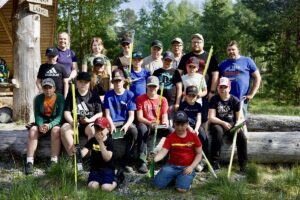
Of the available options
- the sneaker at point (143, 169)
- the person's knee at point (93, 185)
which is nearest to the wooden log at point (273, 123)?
the sneaker at point (143, 169)

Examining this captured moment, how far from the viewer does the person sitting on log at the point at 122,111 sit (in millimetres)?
5793

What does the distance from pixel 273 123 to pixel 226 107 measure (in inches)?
122

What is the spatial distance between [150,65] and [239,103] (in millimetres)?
1955

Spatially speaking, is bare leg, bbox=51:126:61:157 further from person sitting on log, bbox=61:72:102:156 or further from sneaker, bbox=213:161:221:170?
sneaker, bbox=213:161:221:170

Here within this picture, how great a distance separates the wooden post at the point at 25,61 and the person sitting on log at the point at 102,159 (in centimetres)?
392

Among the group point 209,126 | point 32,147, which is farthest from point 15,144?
point 209,126

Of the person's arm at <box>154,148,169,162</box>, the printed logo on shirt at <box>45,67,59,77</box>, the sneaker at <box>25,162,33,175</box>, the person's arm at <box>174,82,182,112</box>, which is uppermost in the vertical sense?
the printed logo on shirt at <box>45,67,59,77</box>

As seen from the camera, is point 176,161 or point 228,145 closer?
point 176,161

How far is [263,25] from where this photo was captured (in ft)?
77.5

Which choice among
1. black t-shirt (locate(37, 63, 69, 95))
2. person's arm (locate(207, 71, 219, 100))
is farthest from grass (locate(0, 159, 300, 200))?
black t-shirt (locate(37, 63, 69, 95))

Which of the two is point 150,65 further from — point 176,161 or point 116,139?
point 176,161

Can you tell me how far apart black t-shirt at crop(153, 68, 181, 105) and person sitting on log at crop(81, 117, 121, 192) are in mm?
1870

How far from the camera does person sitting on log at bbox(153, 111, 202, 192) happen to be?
5.05 meters

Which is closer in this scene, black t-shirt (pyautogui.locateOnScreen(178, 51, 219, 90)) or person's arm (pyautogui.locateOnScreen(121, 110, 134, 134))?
person's arm (pyautogui.locateOnScreen(121, 110, 134, 134))
